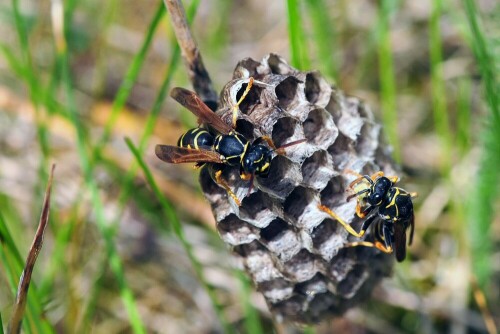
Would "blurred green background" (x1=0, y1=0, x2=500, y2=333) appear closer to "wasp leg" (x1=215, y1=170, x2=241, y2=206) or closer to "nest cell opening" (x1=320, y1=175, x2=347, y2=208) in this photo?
"wasp leg" (x1=215, y1=170, x2=241, y2=206)

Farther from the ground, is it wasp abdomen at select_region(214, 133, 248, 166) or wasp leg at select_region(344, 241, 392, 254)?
wasp abdomen at select_region(214, 133, 248, 166)

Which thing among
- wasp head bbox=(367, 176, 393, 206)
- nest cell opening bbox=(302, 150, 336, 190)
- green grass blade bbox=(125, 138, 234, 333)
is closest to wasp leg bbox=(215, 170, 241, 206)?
nest cell opening bbox=(302, 150, 336, 190)

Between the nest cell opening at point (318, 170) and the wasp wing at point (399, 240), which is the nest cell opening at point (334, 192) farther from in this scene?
the wasp wing at point (399, 240)

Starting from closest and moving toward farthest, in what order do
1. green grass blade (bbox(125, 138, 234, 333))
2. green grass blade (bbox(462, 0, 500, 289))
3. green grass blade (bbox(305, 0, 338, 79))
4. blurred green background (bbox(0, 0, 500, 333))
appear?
green grass blade (bbox(125, 138, 234, 333)) < green grass blade (bbox(462, 0, 500, 289)) < blurred green background (bbox(0, 0, 500, 333)) < green grass blade (bbox(305, 0, 338, 79))

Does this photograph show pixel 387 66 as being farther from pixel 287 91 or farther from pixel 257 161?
pixel 257 161

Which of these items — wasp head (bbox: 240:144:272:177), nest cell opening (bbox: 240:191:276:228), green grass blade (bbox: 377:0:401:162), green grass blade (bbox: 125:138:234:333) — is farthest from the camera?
green grass blade (bbox: 377:0:401:162)

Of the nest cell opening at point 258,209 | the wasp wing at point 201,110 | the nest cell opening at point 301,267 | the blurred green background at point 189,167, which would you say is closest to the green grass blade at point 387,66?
the blurred green background at point 189,167

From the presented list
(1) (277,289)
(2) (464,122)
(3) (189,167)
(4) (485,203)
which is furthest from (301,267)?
(3) (189,167)

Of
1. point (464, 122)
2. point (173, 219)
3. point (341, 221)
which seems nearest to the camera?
point (341, 221)
